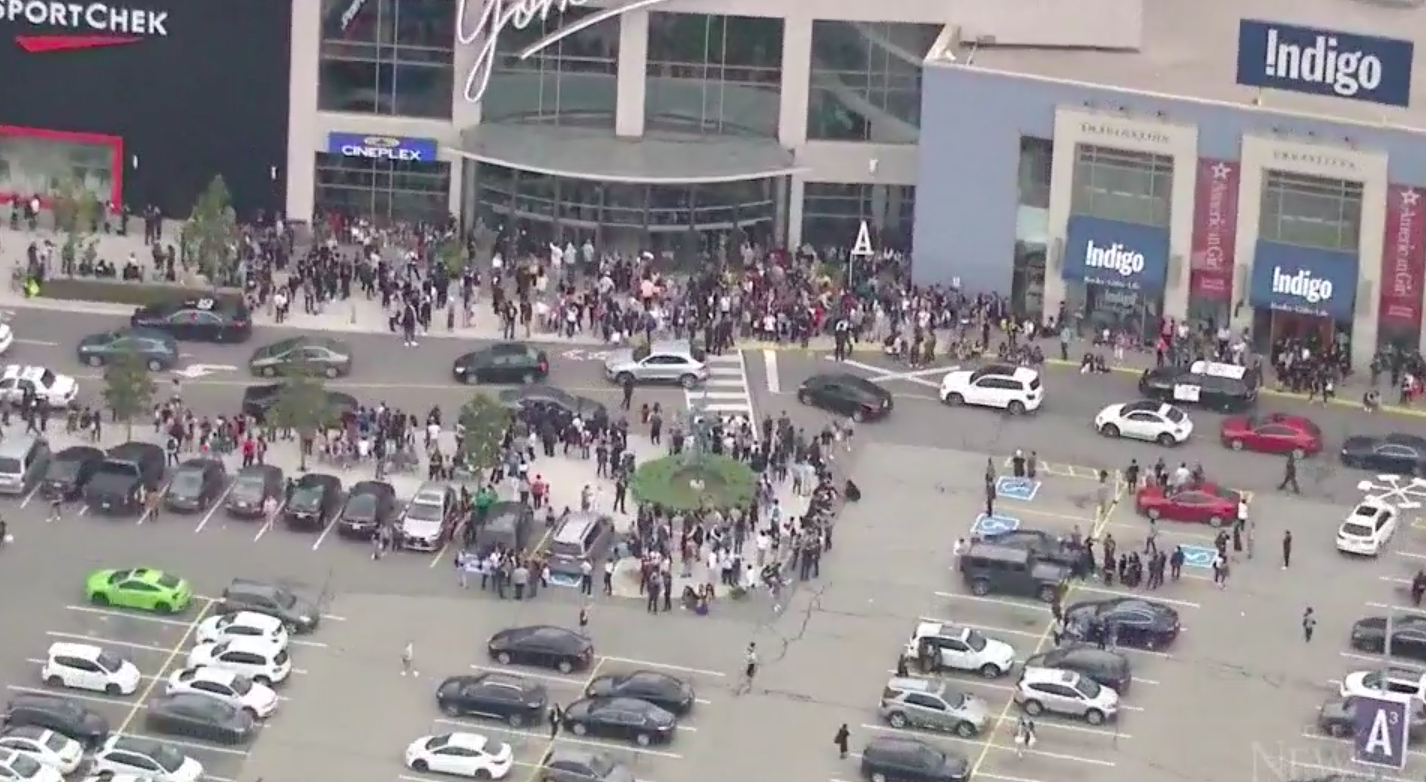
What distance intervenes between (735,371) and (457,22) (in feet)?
55.6

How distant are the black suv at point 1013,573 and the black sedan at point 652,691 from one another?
1113 cm

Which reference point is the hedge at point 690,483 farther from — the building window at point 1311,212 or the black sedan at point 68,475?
the building window at point 1311,212

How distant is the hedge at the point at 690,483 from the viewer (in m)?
127

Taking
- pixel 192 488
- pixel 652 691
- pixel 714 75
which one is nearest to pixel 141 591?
pixel 192 488

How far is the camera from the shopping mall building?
14075 cm

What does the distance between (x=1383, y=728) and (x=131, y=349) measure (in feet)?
152

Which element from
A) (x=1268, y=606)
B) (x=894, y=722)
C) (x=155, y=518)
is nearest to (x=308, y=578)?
(x=155, y=518)

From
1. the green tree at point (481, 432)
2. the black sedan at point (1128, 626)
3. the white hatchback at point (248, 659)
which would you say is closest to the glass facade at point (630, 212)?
the green tree at point (481, 432)


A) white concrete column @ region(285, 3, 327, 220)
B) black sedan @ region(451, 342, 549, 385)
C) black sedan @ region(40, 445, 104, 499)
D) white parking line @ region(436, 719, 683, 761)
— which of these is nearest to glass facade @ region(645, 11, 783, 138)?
white concrete column @ region(285, 3, 327, 220)

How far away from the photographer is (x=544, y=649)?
388 feet

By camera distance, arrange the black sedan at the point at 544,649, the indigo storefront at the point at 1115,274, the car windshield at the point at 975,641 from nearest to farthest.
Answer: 1. the black sedan at the point at 544,649
2. the car windshield at the point at 975,641
3. the indigo storefront at the point at 1115,274

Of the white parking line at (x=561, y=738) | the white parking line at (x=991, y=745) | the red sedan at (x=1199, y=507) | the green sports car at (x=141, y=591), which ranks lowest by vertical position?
the white parking line at (x=561, y=738)

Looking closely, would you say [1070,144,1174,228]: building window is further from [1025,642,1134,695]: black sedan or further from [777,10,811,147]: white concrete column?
[1025,642,1134,695]: black sedan

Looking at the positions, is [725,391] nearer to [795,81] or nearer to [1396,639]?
[795,81]
